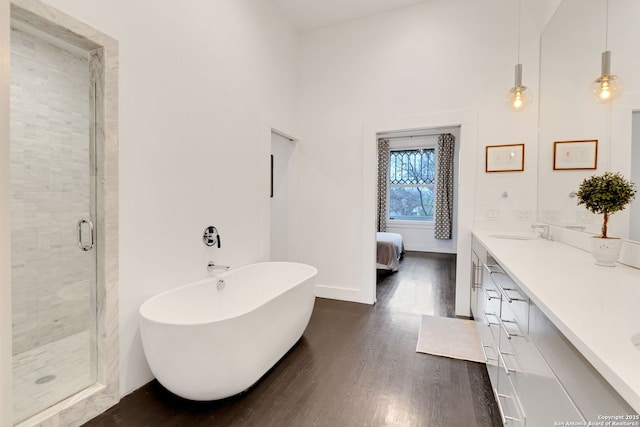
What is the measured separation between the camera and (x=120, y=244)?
5.87 feet

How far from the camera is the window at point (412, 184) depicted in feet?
23.1

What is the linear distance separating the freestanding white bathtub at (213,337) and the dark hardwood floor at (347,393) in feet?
0.38

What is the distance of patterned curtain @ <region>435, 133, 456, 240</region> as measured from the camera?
6.60 metres

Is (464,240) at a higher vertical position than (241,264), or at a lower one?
higher

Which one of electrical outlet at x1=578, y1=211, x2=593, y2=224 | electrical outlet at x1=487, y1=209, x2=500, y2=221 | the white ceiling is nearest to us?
electrical outlet at x1=578, y1=211, x2=593, y2=224

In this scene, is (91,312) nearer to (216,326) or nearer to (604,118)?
(216,326)

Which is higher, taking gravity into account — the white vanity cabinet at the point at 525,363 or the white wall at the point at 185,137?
the white wall at the point at 185,137

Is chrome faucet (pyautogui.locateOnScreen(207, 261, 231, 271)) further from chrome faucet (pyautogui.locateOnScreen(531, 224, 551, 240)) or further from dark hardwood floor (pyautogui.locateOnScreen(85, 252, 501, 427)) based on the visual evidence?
chrome faucet (pyautogui.locateOnScreen(531, 224, 551, 240))

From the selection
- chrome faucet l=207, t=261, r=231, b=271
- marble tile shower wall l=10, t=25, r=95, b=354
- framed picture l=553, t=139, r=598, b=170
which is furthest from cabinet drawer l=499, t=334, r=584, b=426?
marble tile shower wall l=10, t=25, r=95, b=354

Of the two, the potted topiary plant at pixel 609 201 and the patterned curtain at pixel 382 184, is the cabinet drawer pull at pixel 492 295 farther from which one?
the patterned curtain at pixel 382 184

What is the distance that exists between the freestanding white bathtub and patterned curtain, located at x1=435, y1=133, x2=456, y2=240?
204 inches

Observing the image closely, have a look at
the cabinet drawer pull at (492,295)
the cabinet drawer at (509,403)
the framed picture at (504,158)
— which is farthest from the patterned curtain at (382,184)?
the cabinet drawer at (509,403)

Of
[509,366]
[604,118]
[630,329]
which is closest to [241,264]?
[509,366]

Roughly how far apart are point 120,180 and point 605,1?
3244mm
